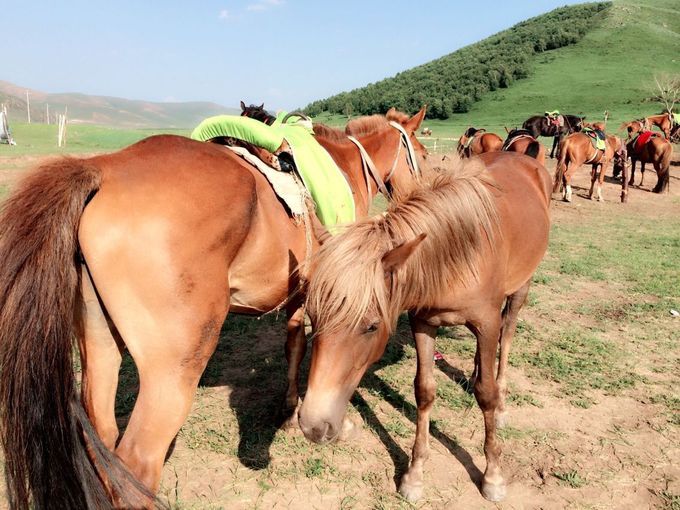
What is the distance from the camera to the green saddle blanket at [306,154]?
2.56 metres

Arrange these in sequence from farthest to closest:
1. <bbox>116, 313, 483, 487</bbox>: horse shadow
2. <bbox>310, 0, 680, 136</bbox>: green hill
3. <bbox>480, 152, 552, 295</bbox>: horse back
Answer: <bbox>310, 0, 680, 136</bbox>: green hill < <bbox>116, 313, 483, 487</bbox>: horse shadow < <bbox>480, 152, 552, 295</bbox>: horse back

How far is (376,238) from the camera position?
1.99 metres

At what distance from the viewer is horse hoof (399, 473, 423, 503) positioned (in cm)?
260

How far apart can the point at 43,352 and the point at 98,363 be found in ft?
1.35

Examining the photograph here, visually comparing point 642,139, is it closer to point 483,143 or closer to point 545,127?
point 545,127

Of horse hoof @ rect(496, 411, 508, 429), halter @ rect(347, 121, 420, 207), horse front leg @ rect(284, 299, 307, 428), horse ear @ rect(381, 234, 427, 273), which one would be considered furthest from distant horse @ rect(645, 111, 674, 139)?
horse ear @ rect(381, 234, 427, 273)

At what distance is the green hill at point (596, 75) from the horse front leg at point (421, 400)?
3675cm

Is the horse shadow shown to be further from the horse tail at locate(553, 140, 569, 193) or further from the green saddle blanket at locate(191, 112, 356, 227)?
the horse tail at locate(553, 140, 569, 193)

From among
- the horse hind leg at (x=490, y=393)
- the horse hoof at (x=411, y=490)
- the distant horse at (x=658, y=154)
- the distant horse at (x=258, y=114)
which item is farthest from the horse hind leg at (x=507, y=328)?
the distant horse at (x=658, y=154)

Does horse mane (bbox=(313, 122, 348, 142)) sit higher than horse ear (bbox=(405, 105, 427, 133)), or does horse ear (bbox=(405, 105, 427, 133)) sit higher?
horse ear (bbox=(405, 105, 427, 133))

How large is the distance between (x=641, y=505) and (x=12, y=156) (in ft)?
68.2

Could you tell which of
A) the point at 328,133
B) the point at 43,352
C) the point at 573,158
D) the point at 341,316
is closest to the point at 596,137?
the point at 573,158

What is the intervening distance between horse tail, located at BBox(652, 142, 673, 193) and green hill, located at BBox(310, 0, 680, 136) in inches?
899

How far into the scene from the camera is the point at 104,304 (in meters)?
1.74
